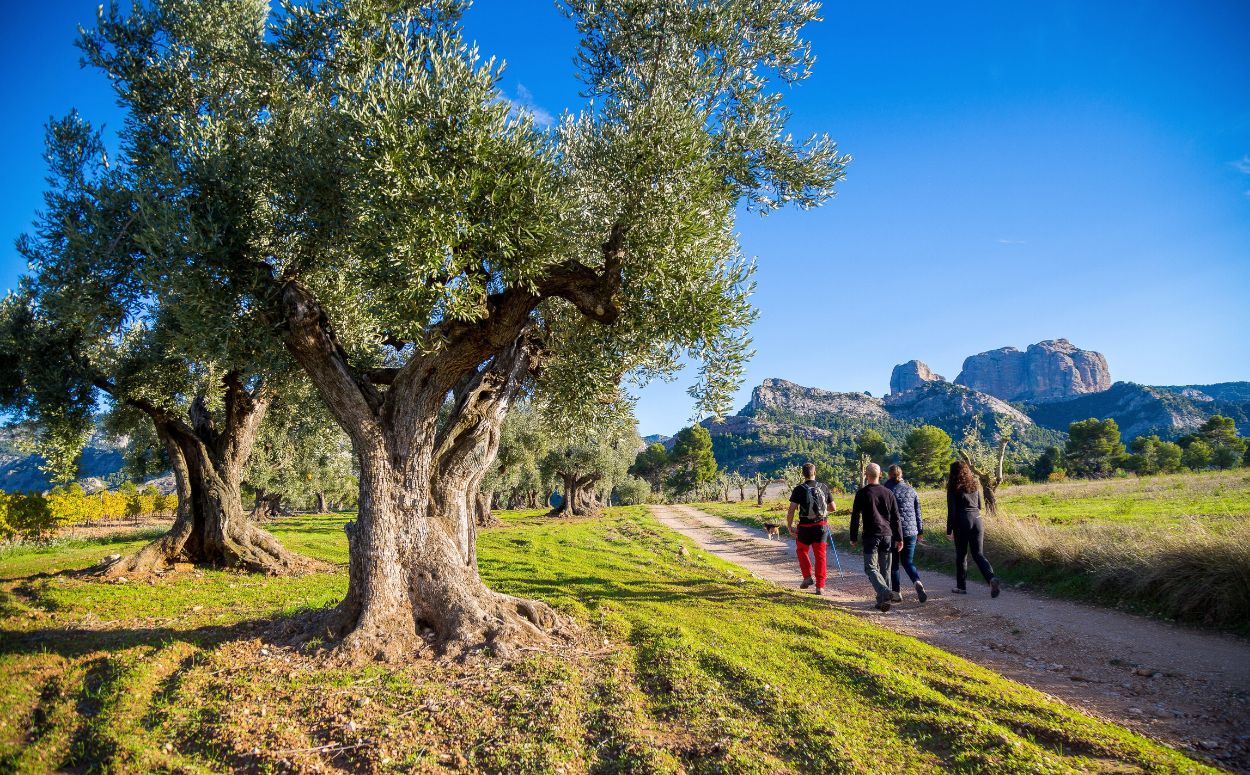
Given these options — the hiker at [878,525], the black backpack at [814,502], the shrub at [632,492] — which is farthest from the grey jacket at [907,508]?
the shrub at [632,492]

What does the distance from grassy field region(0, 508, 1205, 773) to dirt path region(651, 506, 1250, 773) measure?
0.79 m

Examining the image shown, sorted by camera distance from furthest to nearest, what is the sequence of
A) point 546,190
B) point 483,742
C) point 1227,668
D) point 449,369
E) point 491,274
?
1. point 449,369
2. point 491,274
3. point 546,190
4. point 1227,668
5. point 483,742

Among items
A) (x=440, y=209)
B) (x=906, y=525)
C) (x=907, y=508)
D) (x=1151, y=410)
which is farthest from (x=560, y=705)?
(x=1151, y=410)

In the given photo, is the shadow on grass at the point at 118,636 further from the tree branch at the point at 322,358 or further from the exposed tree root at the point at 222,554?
the exposed tree root at the point at 222,554

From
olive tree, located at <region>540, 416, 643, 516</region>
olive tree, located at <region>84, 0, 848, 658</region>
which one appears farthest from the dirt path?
olive tree, located at <region>540, 416, 643, 516</region>

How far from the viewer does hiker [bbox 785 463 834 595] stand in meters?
12.0

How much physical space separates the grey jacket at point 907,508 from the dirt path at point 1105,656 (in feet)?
5.62

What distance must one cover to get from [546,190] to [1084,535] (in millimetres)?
16185

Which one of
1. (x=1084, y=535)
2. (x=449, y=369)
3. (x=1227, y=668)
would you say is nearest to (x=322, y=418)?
(x=449, y=369)

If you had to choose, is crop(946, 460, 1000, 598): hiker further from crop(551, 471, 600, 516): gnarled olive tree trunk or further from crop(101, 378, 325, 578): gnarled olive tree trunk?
crop(551, 471, 600, 516): gnarled olive tree trunk

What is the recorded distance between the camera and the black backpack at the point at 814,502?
1202cm

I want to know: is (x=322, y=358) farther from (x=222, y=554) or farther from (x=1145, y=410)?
(x=1145, y=410)

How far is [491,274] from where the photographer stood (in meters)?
8.85

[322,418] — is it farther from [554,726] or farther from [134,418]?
[554,726]
